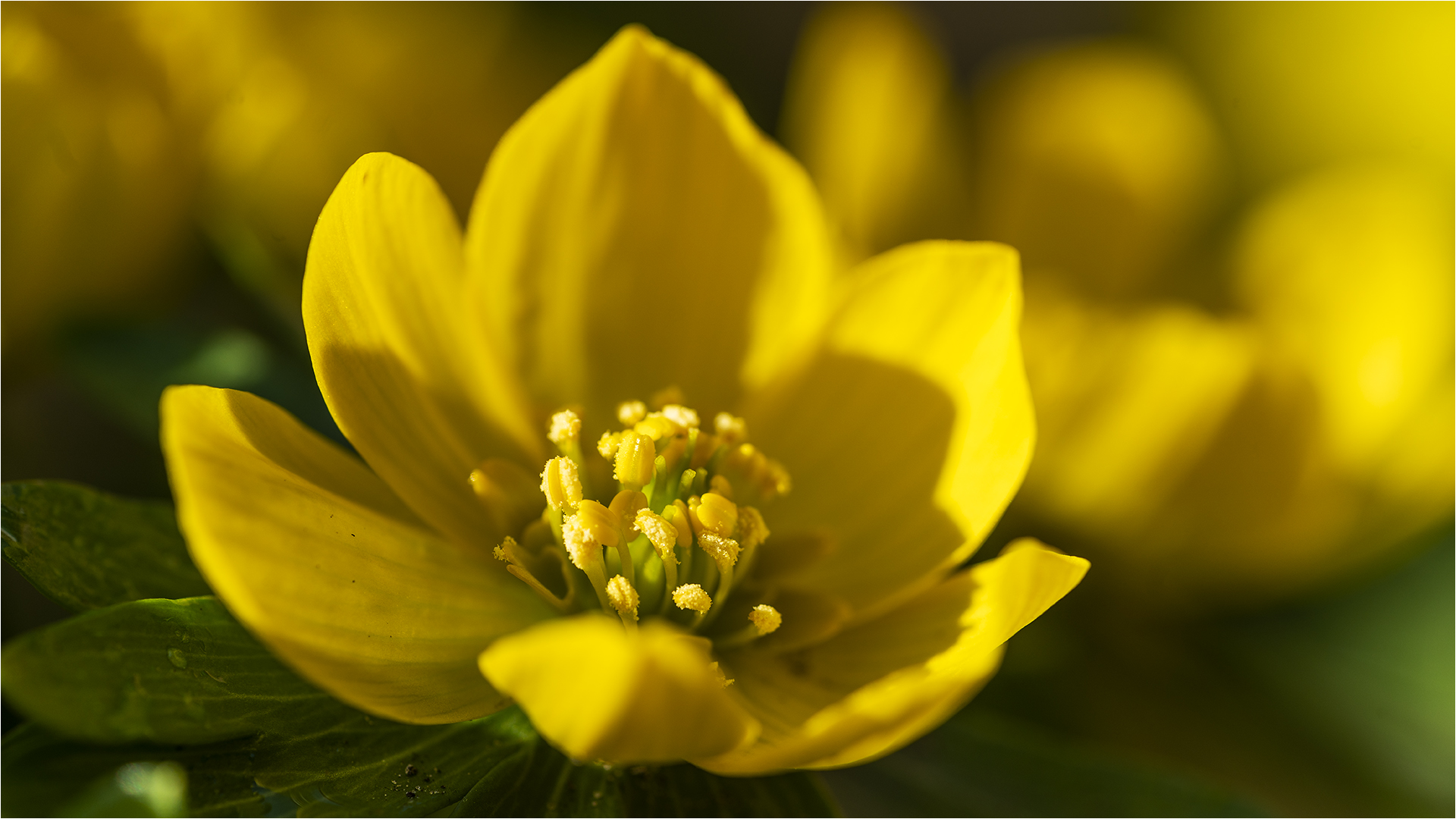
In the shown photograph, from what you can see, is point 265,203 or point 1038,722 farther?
point 1038,722

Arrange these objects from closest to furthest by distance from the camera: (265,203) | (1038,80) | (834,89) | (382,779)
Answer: (382,779) → (265,203) → (834,89) → (1038,80)

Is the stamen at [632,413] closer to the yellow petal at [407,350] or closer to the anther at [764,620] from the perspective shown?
the yellow petal at [407,350]

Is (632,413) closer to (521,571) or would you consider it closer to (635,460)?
(635,460)

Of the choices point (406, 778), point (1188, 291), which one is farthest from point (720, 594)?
point (1188, 291)

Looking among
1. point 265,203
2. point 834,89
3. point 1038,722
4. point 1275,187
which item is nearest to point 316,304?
point 265,203

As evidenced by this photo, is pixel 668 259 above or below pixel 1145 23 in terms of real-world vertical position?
below

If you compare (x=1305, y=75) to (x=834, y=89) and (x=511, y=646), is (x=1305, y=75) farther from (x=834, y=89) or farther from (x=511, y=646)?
(x=511, y=646)

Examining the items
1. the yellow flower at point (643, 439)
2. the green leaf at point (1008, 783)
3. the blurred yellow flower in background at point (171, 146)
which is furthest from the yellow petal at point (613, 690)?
the blurred yellow flower in background at point (171, 146)

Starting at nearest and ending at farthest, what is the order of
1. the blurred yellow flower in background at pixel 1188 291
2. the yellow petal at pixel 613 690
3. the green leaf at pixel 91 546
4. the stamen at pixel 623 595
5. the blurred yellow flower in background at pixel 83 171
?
the yellow petal at pixel 613 690
the green leaf at pixel 91 546
the stamen at pixel 623 595
the blurred yellow flower in background at pixel 83 171
the blurred yellow flower in background at pixel 1188 291
